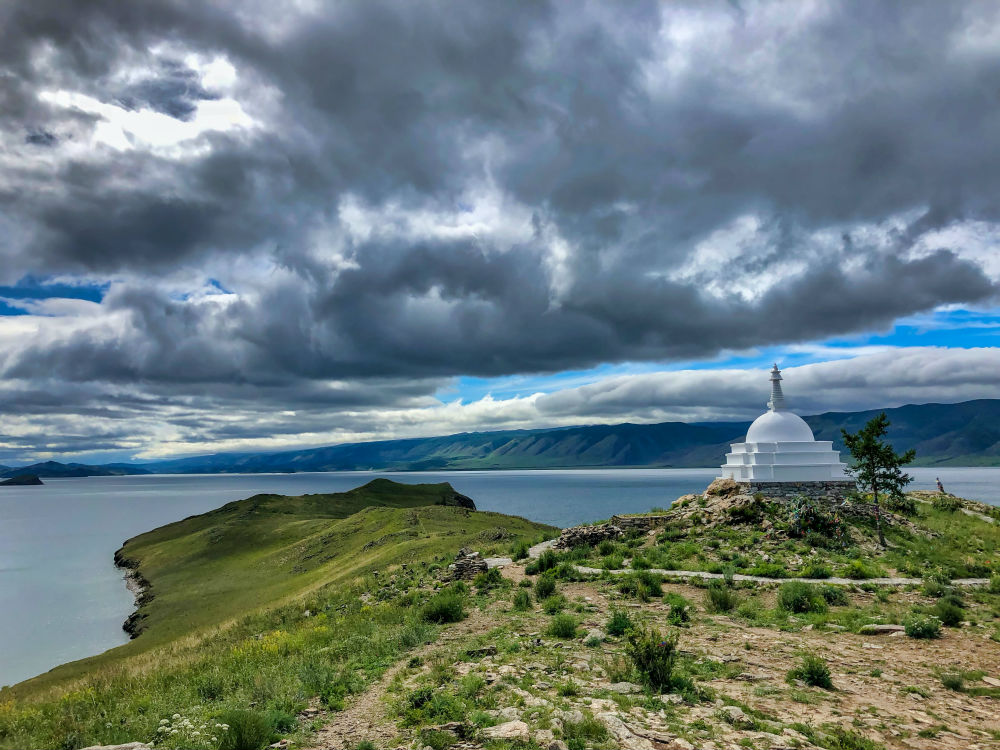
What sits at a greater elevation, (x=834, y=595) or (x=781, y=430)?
(x=781, y=430)

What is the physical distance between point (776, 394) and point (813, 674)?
37456 mm

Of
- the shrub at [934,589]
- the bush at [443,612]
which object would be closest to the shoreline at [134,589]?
the bush at [443,612]

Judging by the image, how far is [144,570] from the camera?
87.1 metres

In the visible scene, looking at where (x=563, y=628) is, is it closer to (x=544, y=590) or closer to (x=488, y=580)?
(x=544, y=590)

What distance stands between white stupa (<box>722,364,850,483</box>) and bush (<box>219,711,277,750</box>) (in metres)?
38.1

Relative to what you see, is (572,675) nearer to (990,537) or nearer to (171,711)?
(171,711)

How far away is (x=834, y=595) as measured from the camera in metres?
21.4

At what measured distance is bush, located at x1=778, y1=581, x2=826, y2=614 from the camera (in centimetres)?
2014

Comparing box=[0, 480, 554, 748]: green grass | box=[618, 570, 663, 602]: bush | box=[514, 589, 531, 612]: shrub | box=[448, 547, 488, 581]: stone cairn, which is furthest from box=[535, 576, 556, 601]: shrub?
box=[448, 547, 488, 581]: stone cairn

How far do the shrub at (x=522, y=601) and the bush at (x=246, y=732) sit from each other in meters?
12.0

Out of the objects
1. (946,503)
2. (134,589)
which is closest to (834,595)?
(946,503)

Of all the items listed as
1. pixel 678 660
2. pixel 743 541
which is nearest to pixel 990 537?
pixel 743 541

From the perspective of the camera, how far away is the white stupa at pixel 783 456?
1601 inches

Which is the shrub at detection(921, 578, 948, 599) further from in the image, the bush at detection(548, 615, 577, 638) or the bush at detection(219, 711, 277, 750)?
the bush at detection(219, 711, 277, 750)
